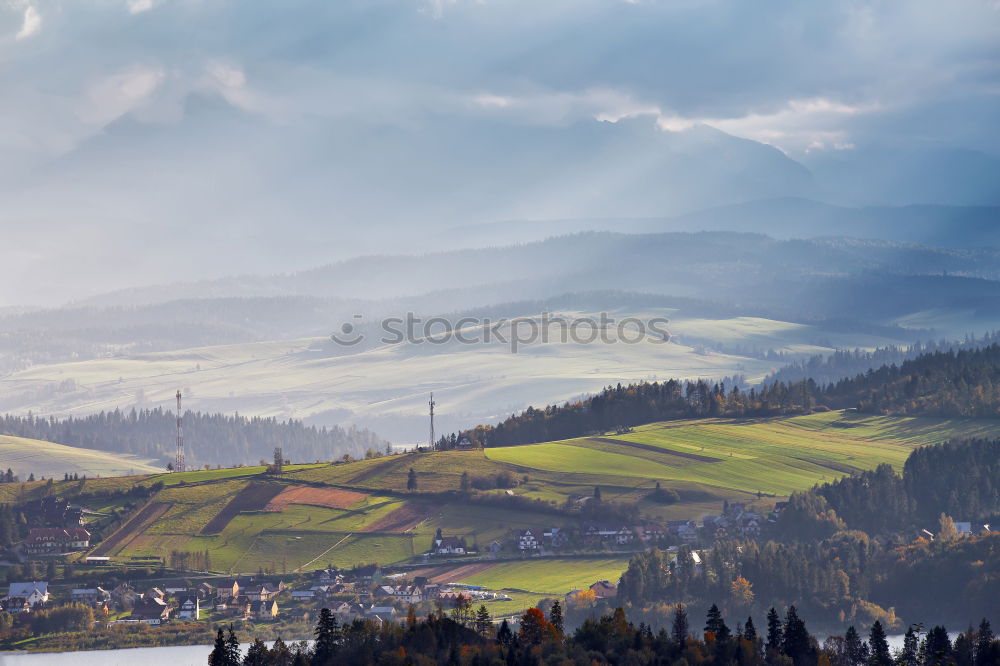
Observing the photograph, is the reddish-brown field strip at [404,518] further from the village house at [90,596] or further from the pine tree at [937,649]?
the pine tree at [937,649]

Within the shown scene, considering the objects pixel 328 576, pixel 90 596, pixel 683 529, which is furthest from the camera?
pixel 683 529

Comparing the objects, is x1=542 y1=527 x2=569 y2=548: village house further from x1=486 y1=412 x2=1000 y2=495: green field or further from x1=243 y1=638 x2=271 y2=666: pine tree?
x1=243 y1=638 x2=271 y2=666: pine tree

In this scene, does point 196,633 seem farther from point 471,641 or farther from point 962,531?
point 962,531

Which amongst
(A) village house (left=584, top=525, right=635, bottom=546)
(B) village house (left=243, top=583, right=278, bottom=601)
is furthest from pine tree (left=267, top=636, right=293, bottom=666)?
(A) village house (left=584, top=525, right=635, bottom=546)

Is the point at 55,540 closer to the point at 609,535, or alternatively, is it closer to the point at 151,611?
the point at 151,611

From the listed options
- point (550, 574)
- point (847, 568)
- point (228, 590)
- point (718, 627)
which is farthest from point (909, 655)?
point (228, 590)

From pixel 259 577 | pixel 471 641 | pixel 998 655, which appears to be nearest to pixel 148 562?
pixel 259 577
